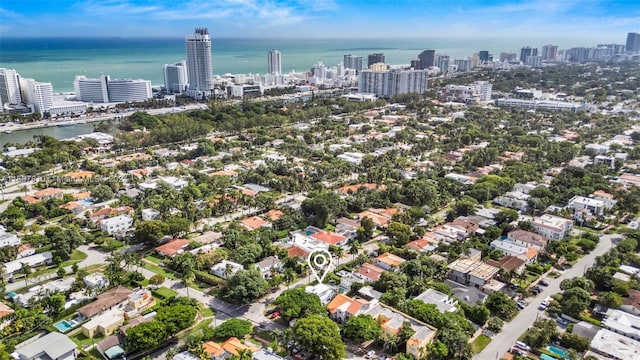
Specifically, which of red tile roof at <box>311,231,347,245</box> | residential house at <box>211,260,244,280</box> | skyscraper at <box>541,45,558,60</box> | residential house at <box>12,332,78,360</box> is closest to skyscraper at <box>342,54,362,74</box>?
skyscraper at <box>541,45,558,60</box>

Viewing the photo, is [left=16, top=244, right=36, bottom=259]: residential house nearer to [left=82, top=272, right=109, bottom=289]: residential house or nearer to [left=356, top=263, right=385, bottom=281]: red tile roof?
[left=82, top=272, right=109, bottom=289]: residential house

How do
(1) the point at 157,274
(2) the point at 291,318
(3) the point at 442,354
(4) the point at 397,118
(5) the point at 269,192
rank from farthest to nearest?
(4) the point at 397,118, (5) the point at 269,192, (1) the point at 157,274, (2) the point at 291,318, (3) the point at 442,354

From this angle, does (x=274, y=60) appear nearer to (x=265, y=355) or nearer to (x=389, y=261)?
(x=389, y=261)

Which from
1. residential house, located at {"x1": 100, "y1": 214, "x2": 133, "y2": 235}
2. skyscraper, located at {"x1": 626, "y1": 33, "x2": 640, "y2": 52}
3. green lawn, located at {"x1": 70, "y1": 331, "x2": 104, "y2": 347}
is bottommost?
green lawn, located at {"x1": 70, "y1": 331, "x2": 104, "y2": 347}

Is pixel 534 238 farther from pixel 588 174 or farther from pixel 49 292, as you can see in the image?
pixel 49 292

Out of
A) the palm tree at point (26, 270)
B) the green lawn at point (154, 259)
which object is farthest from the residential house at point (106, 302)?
the palm tree at point (26, 270)

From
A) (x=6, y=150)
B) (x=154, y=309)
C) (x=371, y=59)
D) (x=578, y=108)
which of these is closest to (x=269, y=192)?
(x=154, y=309)
